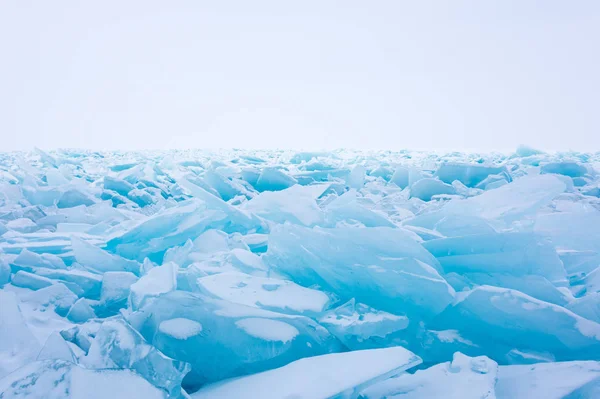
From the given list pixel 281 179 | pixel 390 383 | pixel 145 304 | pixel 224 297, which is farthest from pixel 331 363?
pixel 281 179

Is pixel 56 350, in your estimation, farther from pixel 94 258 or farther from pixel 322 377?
pixel 94 258

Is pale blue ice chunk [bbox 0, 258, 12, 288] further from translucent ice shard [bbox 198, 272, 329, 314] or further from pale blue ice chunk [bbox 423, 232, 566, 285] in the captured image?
pale blue ice chunk [bbox 423, 232, 566, 285]

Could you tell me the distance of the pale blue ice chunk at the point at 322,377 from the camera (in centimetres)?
79

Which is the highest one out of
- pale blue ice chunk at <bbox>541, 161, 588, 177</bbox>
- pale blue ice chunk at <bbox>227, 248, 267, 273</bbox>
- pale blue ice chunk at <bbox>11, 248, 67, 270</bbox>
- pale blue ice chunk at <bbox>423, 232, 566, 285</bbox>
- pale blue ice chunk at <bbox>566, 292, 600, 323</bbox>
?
pale blue ice chunk at <bbox>541, 161, 588, 177</bbox>

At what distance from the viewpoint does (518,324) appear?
1.11 metres

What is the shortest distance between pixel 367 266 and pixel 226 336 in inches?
20.0

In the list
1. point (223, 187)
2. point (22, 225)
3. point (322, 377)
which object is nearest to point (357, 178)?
point (223, 187)

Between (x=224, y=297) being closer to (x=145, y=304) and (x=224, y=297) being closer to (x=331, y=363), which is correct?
(x=145, y=304)

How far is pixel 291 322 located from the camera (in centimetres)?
102

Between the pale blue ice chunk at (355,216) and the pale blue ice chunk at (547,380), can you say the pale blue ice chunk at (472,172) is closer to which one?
the pale blue ice chunk at (355,216)

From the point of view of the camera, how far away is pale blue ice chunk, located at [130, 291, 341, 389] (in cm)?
93

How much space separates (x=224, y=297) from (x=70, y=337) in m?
0.40

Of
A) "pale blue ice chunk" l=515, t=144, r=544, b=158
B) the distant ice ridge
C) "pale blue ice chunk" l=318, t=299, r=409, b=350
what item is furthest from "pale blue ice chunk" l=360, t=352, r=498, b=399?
"pale blue ice chunk" l=515, t=144, r=544, b=158

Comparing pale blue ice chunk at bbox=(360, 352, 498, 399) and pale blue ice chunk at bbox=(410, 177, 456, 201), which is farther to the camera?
pale blue ice chunk at bbox=(410, 177, 456, 201)
